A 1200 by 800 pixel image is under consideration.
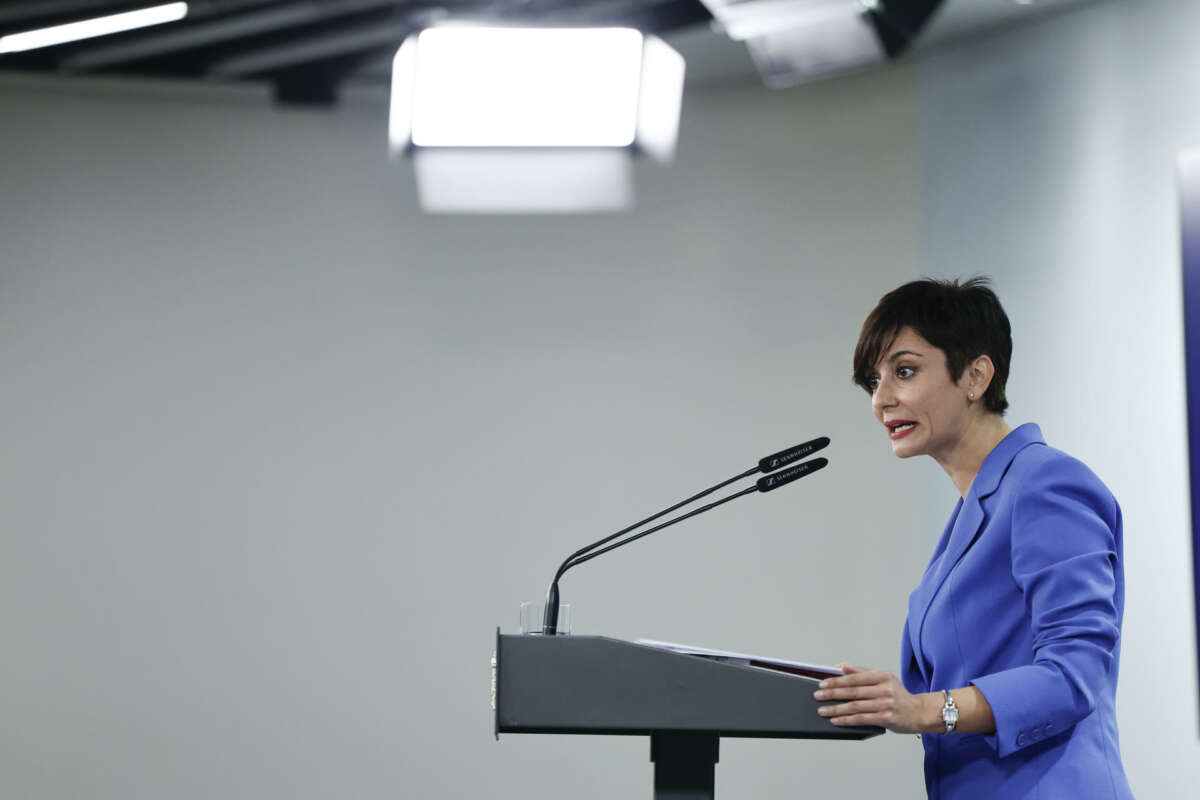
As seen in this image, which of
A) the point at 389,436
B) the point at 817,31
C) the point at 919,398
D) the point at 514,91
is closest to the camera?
the point at 919,398

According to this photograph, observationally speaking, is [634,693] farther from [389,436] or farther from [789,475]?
[389,436]

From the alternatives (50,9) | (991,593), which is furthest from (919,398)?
(50,9)

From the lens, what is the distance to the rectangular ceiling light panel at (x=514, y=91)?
4.05 m

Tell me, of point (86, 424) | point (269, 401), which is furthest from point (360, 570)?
point (86, 424)

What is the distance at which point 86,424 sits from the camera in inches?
154

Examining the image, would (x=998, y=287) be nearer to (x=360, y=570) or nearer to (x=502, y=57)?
(x=502, y=57)

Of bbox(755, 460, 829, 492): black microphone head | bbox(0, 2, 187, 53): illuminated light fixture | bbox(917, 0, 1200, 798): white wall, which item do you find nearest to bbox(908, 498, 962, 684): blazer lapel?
A: bbox(755, 460, 829, 492): black microphone head

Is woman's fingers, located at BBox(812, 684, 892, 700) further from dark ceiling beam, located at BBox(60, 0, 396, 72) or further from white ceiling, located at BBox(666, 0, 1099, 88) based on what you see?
dark ceiling beam, located at BBox(60, 0, 396, 72)

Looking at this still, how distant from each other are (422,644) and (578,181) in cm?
164

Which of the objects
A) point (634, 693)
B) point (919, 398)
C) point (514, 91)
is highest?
point (514, 91)

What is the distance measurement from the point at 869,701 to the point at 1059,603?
0.29 meters

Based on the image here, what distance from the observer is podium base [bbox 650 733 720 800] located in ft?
4.83

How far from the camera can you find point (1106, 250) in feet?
10.9

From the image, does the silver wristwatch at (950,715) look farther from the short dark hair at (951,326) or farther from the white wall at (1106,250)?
the white wall at (1106,250)
